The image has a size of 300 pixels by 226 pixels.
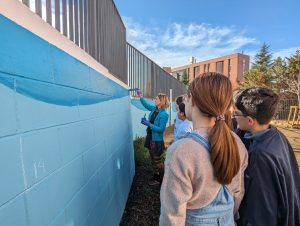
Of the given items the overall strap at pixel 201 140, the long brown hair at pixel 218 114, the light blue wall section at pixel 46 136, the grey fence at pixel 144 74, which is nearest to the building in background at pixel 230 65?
the grey fence at pixel 144 74

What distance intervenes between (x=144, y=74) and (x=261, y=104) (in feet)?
23.7

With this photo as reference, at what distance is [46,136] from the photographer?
1.34 meters

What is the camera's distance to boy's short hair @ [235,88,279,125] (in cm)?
202

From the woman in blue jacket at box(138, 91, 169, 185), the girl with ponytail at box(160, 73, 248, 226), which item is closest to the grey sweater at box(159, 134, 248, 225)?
Answer: the girl with ponytail at box(160, 73, 248, 226)

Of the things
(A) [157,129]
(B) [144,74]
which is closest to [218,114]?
(A) [157,129]

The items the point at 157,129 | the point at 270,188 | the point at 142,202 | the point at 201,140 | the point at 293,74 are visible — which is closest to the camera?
the point at 201,140

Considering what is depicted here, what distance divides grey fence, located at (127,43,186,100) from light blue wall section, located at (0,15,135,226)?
15.1ft

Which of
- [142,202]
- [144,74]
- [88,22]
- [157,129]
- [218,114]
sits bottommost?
[142,202]

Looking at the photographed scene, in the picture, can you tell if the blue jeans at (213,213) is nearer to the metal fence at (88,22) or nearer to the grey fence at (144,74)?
the metal fence at (88,22)

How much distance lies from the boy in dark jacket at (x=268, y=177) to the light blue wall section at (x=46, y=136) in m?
1.26

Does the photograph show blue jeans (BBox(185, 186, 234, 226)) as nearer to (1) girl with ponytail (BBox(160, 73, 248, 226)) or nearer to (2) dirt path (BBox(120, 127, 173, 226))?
(1) girl with ponytail (BBox(160, 73, 248, 226))

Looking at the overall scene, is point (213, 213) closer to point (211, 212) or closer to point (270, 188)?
point (211, 212)

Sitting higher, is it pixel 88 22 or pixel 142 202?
pixel 88 22

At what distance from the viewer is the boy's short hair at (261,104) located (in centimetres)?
202
